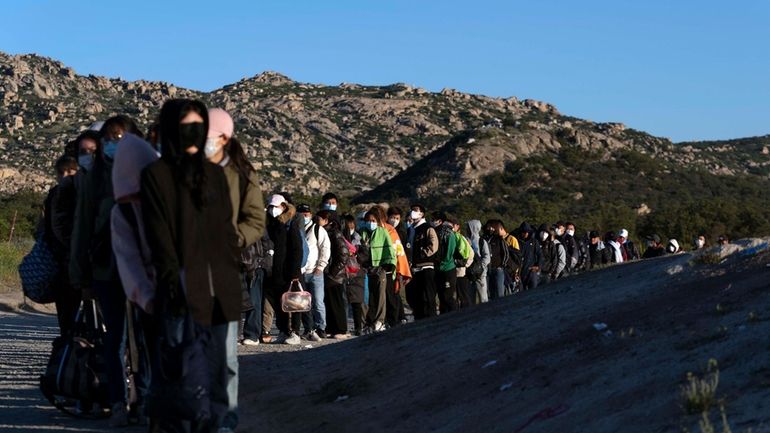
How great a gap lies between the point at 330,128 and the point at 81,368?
98.0m

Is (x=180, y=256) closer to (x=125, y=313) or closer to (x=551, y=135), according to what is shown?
(x=125, y=313)

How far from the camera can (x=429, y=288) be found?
66.4 ft

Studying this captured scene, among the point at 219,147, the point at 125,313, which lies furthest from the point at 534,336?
the point at 219,147

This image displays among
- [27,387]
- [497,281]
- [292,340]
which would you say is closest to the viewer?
[27,387]

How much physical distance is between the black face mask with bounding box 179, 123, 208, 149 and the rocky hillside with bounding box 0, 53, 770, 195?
66.7 metres

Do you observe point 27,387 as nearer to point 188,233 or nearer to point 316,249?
point 188,233

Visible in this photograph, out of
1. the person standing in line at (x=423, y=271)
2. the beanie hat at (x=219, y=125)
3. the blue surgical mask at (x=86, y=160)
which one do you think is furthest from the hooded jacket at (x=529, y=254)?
the beanie hat at (x=219, y=125)

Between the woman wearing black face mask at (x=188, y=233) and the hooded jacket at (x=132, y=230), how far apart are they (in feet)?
0.57

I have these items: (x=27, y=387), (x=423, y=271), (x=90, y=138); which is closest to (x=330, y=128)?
(x=423, y=271)

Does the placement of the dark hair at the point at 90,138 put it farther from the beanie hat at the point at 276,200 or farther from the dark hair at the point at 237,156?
the beanie hat at the point at 276,200

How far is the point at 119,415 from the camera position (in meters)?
9.29

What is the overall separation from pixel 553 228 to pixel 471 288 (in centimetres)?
514

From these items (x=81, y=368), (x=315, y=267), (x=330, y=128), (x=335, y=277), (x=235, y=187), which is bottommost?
(x=81, y=368)

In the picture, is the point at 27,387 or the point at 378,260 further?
the point at 378,260
